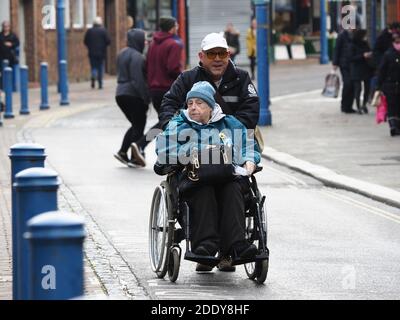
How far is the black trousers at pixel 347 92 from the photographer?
25.7 metres

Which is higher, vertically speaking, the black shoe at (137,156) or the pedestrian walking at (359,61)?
the pedestrian walking at (359,61)

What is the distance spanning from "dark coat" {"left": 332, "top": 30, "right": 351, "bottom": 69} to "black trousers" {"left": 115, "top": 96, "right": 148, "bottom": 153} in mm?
8933

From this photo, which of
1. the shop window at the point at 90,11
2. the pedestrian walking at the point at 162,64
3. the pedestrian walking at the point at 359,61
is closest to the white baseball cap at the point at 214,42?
the pedestrian walking at the point at 162,64

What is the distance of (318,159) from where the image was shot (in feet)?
59.6

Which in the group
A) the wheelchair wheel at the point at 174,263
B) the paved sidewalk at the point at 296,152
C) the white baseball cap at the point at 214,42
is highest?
the white baseball cap at the point at 214,42

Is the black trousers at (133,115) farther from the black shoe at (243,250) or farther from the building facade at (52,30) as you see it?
the building facade at (52,30)

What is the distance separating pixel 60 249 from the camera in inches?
→ 190

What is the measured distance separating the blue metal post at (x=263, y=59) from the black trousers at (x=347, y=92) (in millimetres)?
2446

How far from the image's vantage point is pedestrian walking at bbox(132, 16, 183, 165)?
1725 cm

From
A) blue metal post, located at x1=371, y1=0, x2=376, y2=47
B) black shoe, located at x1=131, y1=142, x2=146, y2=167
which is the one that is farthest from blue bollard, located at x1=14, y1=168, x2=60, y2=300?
blue metal post, located at x1=371, y1=0, x2=376, y2=47

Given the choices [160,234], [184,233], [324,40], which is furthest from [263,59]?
[324,40]

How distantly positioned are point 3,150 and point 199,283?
10921 millimetres
